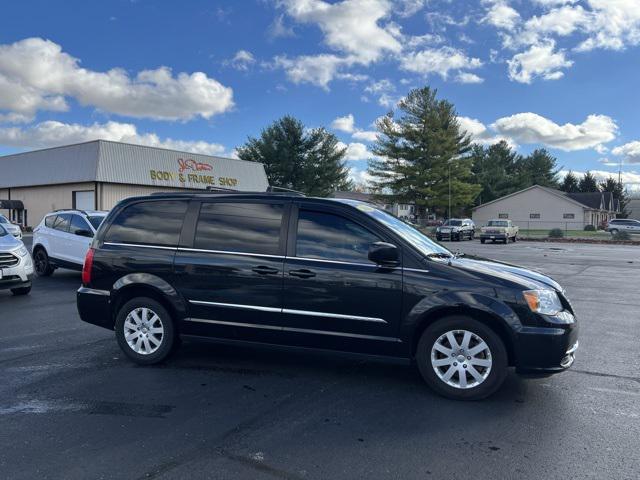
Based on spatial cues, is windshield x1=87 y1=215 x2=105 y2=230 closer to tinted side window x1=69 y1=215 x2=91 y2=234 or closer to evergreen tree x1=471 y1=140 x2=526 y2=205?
tinted side window x1=69 y1=215 x2=91 y2=234

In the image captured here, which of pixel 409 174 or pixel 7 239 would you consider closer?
pixel 7 239

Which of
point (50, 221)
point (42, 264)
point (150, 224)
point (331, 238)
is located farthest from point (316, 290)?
point (42, 264)

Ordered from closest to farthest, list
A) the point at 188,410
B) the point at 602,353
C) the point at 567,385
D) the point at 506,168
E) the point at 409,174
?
the point at 188,410 < the point at 567,385 < the point at 602,353 < the point at 409,174 < the point at 506,168

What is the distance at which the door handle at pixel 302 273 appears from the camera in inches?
197

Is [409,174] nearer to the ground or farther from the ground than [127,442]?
farther from the ground

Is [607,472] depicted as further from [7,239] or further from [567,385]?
[7,239]

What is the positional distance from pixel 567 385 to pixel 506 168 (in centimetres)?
9173

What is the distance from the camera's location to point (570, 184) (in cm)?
9394

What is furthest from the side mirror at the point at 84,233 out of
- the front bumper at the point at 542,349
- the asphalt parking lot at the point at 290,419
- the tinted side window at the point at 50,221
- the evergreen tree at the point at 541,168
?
the evergreen tree at the point at 541,168

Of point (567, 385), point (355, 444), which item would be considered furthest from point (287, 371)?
point (567, 385)

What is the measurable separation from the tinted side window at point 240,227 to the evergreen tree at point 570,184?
324ft

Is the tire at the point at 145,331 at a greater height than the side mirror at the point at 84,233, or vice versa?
the side mirror at the point at 84,233

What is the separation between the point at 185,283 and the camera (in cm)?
549

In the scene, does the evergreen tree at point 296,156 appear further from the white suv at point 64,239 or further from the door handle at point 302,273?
the door handle at point 302,273
